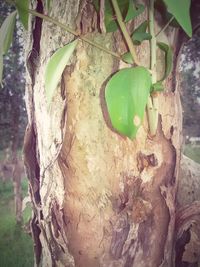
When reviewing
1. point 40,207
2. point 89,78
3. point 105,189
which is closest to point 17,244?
point 40,207

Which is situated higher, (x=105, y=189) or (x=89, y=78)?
(x=89, y=78)

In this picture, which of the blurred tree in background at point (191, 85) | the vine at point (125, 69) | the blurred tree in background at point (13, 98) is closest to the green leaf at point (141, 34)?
the vine at point (125, 69)

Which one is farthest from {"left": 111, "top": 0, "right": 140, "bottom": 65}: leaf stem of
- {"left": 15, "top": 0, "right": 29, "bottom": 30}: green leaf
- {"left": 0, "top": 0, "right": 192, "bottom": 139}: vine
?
{"left": 15, "top": 0, "right": 29, "bottom": 30}: green leaf

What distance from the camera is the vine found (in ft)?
1.33

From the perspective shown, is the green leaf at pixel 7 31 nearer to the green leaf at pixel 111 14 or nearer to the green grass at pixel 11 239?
the green leaf at pixel 111 14

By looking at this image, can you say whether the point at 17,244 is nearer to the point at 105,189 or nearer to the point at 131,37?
the point at 105,189

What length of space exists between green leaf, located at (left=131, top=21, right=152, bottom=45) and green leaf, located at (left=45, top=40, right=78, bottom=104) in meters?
0.08

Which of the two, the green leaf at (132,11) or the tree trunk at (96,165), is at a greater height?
the green leaf at (132,11)

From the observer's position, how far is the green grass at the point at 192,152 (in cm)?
Result: 53

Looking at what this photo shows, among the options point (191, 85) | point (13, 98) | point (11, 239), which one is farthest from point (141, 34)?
point (11, 239)

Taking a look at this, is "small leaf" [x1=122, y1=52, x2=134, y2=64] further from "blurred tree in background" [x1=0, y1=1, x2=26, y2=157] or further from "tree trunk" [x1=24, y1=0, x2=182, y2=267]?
"blurred tree in background" [x1=0, y1=1, x2=26, y2=157]

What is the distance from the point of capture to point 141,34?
44 centimetres

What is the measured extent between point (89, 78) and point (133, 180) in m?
0.16

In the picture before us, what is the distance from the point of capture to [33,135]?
21.5 inches
